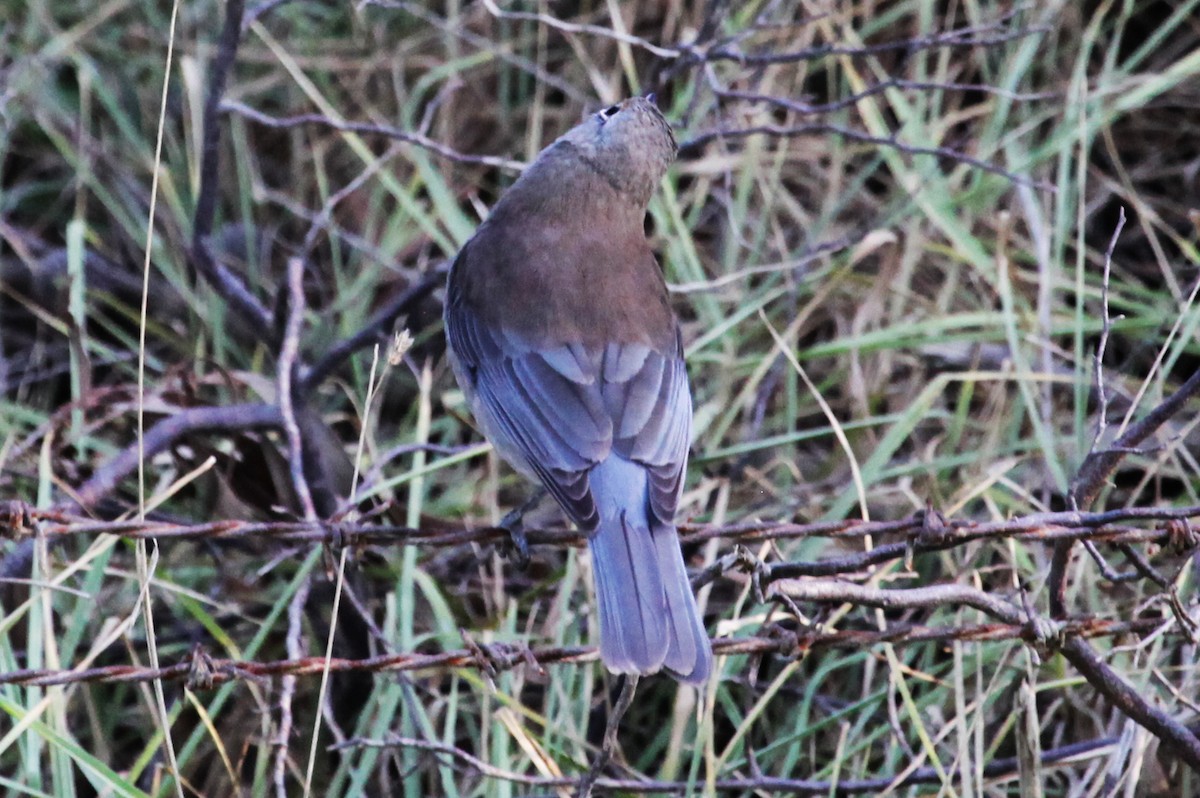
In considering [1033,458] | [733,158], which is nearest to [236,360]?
[733,158]

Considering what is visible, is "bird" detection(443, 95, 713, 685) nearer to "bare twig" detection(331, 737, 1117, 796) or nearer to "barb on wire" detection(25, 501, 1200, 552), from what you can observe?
"barb on wire" detection(25, 501, 1200, 552)

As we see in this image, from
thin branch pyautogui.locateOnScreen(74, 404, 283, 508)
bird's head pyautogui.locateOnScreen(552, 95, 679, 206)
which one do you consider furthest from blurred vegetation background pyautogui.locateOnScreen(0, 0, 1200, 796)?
bird's head pyautogui.locateOnScreen(552, 95, 679, 206)

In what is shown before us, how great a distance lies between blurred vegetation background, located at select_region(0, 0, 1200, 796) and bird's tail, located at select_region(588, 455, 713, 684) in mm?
146

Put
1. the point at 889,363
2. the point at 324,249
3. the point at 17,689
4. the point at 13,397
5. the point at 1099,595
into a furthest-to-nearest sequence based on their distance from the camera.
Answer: the point at 324,249
the point at 13,397
the point at 889,363
the point at 1099,595
the point at 17,689

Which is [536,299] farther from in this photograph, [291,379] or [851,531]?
[851,531]

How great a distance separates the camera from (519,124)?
628 cm

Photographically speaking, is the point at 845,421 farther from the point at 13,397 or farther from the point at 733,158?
the point at 13,397

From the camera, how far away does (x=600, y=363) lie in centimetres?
390

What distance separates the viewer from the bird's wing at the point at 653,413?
3477 millimetres

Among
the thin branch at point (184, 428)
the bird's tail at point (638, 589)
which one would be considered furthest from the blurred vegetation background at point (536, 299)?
the bird's tail at point (638, 589)

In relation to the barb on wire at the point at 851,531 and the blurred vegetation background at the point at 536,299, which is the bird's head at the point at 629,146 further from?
the barb on wire at the point at 851,531

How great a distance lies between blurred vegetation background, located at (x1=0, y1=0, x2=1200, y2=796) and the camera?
3.84 metres

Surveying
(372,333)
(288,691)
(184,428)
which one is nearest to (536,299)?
(372,333)

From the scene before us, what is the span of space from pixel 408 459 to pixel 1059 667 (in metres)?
2.22
